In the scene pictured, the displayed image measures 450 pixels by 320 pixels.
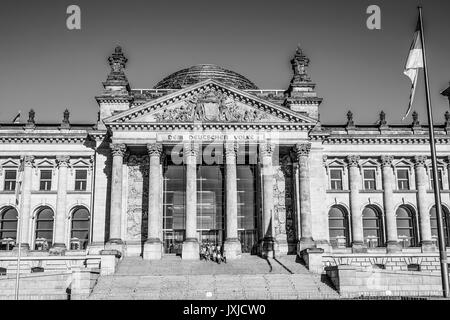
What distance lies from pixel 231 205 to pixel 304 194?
22.7 feet

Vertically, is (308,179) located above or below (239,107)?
below

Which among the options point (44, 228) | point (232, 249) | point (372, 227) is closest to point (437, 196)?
point (232, 249)

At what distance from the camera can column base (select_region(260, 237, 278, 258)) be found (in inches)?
1999

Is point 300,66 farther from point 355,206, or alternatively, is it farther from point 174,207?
point 174,207

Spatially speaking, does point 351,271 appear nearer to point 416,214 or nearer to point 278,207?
point 278,207

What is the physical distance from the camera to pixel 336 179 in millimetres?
60594

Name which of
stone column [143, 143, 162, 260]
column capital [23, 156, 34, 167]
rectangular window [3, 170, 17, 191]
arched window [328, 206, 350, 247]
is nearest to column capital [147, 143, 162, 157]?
stone column [143, 143, 162, 260]

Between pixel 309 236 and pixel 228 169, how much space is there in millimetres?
9504

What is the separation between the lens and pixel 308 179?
53438 millimetres

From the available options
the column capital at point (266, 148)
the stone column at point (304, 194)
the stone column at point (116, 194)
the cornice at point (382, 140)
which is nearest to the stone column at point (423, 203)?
the cornice at point (382, 140)

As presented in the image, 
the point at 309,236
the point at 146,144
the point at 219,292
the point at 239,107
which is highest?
the point at 239,107

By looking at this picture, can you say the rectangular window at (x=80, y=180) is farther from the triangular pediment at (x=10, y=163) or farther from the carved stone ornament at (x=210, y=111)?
the carved stone ornament at (x=210, y=111)

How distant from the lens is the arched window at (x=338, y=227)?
5903 cm
